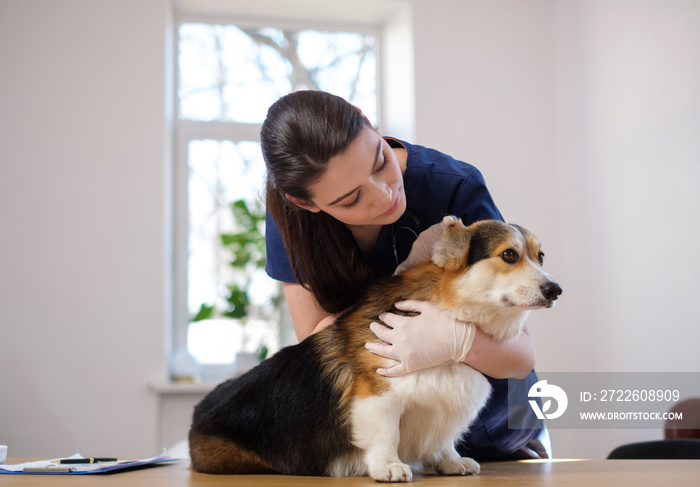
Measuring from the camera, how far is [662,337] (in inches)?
119

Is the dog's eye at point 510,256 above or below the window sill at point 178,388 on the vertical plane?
above

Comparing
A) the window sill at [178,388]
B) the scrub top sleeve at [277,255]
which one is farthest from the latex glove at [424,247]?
the window sill at [178,388]

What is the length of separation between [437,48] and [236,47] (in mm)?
1387

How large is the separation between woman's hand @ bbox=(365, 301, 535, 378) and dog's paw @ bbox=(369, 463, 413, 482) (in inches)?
6.7

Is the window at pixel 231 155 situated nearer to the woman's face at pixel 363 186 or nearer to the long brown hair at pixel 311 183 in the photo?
the long brown hair at pixel 311 183

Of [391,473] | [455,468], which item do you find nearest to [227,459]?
[391,473]

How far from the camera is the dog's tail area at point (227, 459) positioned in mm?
1341

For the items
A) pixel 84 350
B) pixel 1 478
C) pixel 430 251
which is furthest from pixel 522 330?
pixel 84 350

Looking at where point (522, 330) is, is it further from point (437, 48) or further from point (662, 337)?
point (437, 48)

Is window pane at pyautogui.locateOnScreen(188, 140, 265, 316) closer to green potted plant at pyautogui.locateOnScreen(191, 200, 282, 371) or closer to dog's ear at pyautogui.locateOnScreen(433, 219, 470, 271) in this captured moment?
green potted plant at pyautogui.locateOnScreen(191, 200, 282, 371)

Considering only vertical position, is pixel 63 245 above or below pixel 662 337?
above

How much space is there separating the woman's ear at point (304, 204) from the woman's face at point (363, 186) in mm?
10

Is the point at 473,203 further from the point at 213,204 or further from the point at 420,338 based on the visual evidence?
the point at 213,204

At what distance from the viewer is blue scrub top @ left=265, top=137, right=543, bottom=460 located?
1.63m
